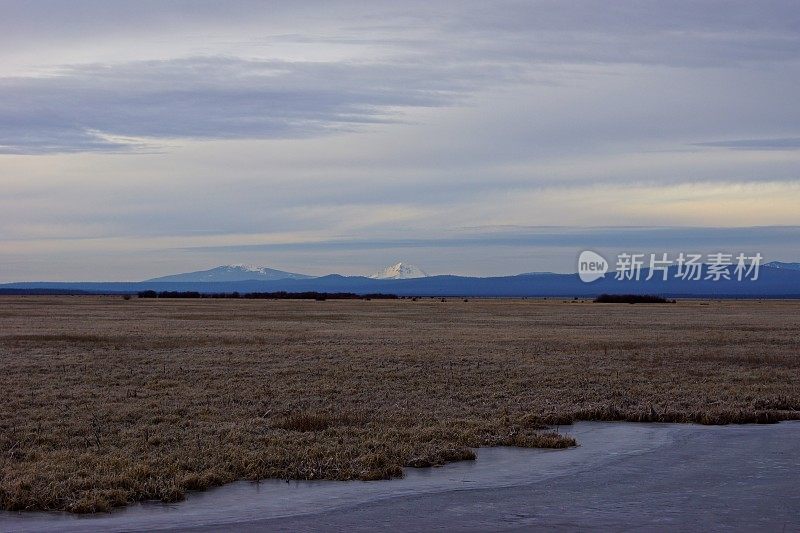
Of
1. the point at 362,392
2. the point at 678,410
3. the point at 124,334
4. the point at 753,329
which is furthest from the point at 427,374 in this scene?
the point at 753,329

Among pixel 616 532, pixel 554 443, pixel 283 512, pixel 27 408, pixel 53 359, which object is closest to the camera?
pixel 616 532

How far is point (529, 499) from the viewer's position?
12922 millimetres

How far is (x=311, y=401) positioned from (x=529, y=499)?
9343 millimetres

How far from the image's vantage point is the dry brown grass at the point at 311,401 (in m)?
14.2

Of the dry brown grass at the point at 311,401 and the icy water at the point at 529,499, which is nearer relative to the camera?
the icy water at the point at 529,499

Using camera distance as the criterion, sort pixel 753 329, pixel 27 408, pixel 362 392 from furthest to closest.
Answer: pixel 753 329 → pixel 362 392 → pixel 27 408

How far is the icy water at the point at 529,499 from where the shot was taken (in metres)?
11.6

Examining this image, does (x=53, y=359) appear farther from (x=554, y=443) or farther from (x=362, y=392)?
(x=554, y=443)

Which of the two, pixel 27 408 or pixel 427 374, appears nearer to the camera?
pixel 27 408

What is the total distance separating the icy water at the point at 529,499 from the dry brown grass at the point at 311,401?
1.91 ft

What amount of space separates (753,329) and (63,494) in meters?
49.5

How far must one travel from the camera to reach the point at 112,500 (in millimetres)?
12266

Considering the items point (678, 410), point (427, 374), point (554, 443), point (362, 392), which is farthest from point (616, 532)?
point (427, 374)

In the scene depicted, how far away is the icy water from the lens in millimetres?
11570
